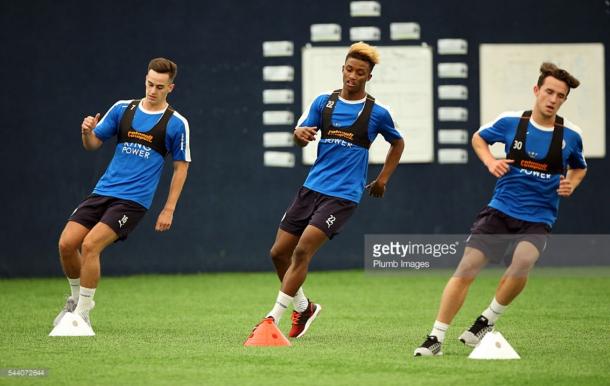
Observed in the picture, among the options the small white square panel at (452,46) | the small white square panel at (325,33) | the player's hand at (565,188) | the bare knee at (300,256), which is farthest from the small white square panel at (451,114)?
the player's hand at (565,188)

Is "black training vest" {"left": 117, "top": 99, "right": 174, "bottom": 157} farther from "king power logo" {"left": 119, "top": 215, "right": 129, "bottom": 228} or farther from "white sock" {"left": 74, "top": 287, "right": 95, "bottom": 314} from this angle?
"white sock" {"left": 74, "top": 287, "right": 95, "bottom": 314}

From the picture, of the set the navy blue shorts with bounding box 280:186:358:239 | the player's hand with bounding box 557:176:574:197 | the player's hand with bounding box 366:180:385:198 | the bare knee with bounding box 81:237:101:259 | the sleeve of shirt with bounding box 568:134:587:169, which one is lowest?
the bare knee with bounding box 81:237:101:259

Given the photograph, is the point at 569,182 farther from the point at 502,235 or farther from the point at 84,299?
the point at 84,299

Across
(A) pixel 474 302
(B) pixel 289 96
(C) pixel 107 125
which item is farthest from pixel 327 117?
(B) pixel 289 96

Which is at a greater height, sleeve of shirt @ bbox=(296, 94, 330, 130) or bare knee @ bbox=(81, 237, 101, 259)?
sleeve of shirt @ bbox=(296, 94, 330, 130)

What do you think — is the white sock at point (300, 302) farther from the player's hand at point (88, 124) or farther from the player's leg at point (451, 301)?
the player's hand at point (88, 124)

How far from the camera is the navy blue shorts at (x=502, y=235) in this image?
8.08 meters

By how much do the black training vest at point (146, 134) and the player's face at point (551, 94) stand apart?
299cm

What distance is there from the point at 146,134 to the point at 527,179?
3.00m

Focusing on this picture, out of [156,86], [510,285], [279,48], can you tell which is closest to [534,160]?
[510,285]

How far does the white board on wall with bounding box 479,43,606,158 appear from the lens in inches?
579

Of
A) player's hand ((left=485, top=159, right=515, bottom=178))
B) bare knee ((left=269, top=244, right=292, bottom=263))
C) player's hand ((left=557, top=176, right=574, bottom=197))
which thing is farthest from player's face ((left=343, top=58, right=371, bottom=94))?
player's hand ((left=557, top=176, right=574, bottom=197))

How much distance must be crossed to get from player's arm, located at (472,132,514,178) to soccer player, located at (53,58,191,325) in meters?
2.48

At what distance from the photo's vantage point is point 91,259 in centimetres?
920
